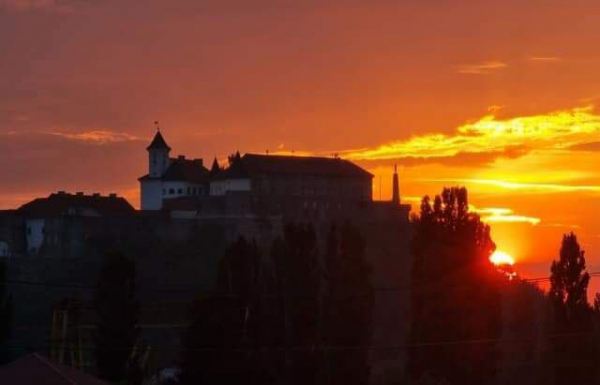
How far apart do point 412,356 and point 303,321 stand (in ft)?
15.3

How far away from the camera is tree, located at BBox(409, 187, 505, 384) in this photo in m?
60.9

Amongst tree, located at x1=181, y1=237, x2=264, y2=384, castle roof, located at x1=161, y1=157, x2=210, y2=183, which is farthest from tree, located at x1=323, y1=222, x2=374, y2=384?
castle roof, located at x1=161, y1=157, x2=210, y2=183

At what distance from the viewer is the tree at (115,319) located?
5825cm

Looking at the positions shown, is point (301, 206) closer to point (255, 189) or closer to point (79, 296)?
point (255, 189)

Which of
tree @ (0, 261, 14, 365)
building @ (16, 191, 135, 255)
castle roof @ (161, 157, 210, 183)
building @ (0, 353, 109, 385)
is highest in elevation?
castle roof @ (161, 157, 210, 183)

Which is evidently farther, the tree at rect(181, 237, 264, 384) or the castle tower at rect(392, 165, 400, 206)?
the castle tower at rect(392, 165, 400, 206)

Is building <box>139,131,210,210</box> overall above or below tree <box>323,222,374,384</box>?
above

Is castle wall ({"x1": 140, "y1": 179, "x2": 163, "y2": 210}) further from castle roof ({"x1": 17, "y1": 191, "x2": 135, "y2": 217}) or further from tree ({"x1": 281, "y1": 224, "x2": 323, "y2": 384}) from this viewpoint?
tree ({"x1": 281, "y1": 224, "x2": 323, "y2": 384})

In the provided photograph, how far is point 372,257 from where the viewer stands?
10988 centimetres

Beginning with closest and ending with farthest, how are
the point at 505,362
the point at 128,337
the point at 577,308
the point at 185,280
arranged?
1. the point at 128,337
2. the point at 577,308
3. the point at 505,362
4. the point at 185,280

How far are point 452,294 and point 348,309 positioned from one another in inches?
190

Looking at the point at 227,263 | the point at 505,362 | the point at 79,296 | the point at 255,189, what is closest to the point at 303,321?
the point at 227,263

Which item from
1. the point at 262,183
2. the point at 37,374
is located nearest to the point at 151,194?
the point at 262,183

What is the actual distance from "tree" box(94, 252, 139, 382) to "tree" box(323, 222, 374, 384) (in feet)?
25.3
